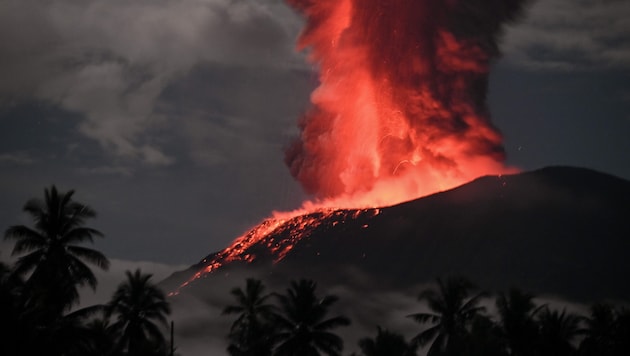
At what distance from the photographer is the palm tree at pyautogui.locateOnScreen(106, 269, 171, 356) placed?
63572 millimetres

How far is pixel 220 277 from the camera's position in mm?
175125

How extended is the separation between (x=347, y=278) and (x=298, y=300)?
9848cm

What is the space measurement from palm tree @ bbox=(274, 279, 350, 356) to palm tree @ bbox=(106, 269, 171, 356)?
7843mm

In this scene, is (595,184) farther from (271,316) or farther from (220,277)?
(271,316)

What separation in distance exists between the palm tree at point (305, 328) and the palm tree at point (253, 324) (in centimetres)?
107

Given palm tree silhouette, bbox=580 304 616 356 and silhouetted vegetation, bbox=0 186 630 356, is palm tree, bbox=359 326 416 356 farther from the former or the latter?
palm tree silhouette, bbox=580 304 616 356

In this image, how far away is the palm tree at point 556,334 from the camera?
6284cm

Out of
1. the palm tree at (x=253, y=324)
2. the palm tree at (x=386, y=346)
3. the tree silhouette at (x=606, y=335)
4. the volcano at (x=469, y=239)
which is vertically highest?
the volcano at (x=469, y=239)

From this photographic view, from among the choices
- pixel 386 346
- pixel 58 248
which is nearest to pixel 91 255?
pixel 58 248

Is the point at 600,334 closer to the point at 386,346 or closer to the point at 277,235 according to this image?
the point at 386,346

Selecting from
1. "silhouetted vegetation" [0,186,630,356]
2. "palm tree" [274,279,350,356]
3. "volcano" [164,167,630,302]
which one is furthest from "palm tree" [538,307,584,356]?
"volcano" [164,167,630,302]

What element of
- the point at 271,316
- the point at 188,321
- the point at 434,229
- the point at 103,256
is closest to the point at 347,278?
the point at 434,229

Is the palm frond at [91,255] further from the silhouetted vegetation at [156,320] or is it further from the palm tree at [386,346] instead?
the palm tree at [386,346]

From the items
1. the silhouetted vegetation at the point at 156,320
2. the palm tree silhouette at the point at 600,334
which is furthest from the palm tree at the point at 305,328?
the palm tree silhouette at the point at 600,334
